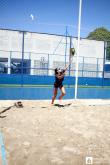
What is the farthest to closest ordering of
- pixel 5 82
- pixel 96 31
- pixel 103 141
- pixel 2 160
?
pixel 96 31 → pixel 5 82 → pixel 103 141 → pixel 2 160

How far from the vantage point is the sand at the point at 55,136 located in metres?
5.10

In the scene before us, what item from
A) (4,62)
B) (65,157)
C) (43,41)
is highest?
(43,41)

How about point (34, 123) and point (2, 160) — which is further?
point (34, 123)

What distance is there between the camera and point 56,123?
7.49 metres

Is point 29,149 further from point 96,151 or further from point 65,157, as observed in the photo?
point 96,151

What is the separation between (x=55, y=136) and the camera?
6.34 m

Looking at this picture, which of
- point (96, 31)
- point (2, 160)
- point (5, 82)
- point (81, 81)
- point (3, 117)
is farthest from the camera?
point (96, 31)

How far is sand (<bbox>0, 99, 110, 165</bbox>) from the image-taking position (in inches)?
201

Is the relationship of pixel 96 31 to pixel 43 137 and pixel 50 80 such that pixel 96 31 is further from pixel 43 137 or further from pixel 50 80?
pixel 43 137

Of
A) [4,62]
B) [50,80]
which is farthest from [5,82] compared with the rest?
[4,62]

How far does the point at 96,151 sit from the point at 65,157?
28.6 inches

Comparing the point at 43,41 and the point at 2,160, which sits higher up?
the point at 43,41

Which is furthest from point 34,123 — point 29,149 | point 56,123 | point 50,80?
point 50,80

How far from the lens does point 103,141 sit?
614 cm
